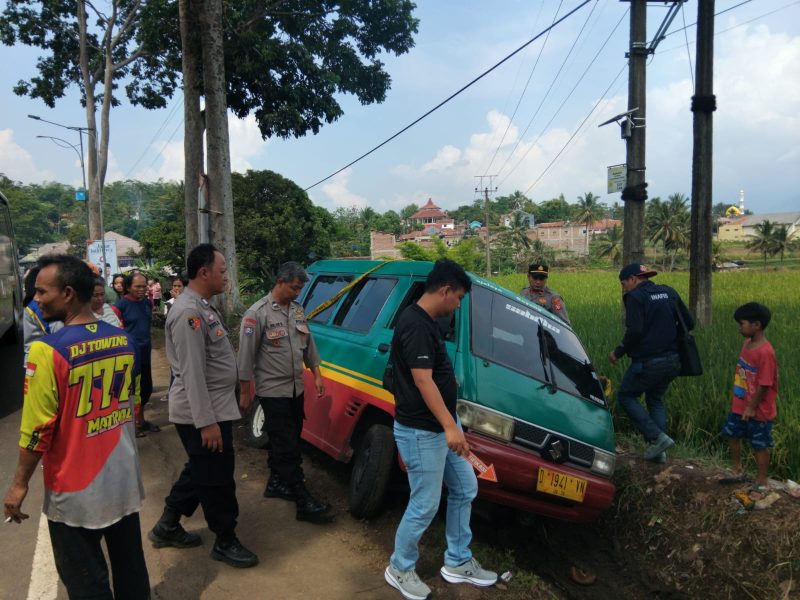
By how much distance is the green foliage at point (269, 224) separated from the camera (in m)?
25.1

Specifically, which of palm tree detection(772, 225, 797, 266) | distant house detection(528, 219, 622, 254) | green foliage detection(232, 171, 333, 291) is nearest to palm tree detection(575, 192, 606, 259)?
distant house detection(528, 219, 622, 254)

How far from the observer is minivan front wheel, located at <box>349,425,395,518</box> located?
364 cm

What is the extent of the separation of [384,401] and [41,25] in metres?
21.9

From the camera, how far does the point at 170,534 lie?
344 centimetres

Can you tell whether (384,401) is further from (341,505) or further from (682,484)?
(682,484)

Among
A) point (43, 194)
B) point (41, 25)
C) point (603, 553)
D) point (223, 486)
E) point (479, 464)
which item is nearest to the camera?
point (479, 464)

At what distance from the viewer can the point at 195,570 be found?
3.21m

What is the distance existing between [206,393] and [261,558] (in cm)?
119

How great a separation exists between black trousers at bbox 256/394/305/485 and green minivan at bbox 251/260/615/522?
406 mm

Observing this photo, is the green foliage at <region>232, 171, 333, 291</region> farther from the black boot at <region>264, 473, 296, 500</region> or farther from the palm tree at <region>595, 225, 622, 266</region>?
the palm tree at <region>595, 225, 622, 266</region>

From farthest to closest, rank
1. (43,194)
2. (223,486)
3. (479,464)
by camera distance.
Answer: (43,194) < (223,486) < (479,464)

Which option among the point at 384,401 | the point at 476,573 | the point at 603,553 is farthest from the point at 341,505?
the point at 603,553

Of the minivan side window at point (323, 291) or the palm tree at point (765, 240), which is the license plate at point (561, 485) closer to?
the minivan side window at point (323, 291)

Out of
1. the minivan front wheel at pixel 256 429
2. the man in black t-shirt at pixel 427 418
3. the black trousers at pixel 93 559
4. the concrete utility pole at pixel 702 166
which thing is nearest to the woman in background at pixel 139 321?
the minivan front wheel at pixel 256 429
